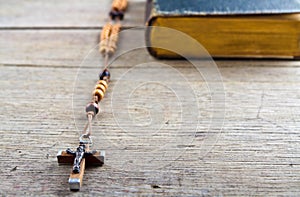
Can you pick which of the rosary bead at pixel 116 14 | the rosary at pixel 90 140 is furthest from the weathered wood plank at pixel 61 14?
the rosary at pixel 90 140

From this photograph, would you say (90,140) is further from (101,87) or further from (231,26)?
(231,26)

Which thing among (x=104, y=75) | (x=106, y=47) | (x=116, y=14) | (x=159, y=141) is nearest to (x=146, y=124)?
(x=159, y=141)

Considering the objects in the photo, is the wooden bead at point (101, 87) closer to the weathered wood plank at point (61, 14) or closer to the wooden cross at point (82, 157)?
the wooden cross at point (82, 157)

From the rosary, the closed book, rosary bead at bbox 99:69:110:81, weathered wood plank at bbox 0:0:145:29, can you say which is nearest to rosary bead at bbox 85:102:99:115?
the rosary

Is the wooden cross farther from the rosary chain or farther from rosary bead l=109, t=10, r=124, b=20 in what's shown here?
rosary bead l=109, t=10, r=124, b=20

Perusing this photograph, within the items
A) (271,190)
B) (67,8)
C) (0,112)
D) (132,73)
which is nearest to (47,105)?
(0,112)

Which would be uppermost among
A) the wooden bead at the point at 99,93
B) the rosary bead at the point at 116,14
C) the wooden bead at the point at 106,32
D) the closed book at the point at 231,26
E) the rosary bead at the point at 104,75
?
the rosary bead at the point at 116,14

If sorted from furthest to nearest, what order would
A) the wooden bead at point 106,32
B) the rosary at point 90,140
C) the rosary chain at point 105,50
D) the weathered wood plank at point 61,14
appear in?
the weathered wood plank at point 61,14 → the wooden bead at point 106,32 → the rosary chain at point 105,50 → the rosary at point 90,140
